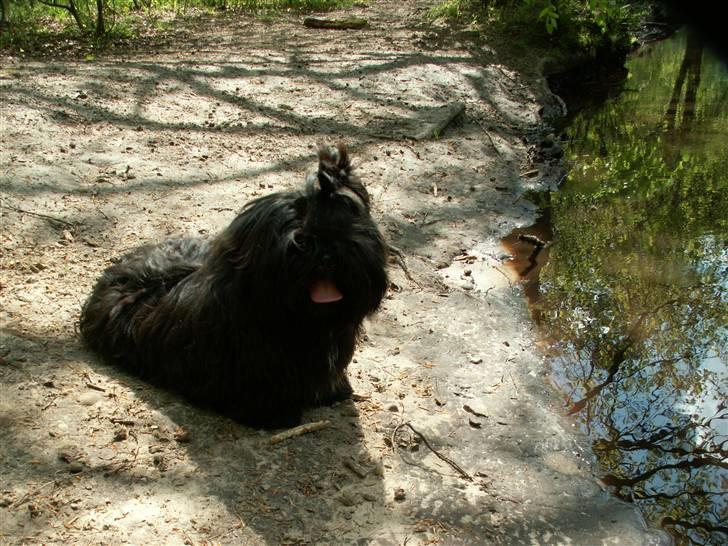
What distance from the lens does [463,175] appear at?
8.20m

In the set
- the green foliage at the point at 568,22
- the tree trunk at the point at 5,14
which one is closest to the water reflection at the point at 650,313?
the green foliage at the point at 568,22

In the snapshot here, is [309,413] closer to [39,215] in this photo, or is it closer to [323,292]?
[323,292]

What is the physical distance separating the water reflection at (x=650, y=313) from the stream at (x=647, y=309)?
0.4 inches

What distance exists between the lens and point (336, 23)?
1505cm

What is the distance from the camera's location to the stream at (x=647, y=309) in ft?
13.6

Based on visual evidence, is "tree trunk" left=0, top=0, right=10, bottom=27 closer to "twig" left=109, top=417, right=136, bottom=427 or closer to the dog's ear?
"twig" left=109, top=417, right=136, bottom=427

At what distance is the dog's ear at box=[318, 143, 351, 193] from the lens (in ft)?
11.0

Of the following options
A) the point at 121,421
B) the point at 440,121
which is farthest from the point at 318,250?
the point at 440,121

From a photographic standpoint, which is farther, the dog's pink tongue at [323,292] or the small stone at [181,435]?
the small stone at [181,435]

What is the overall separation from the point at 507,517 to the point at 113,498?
192 cm

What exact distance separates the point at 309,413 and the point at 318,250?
1284mm

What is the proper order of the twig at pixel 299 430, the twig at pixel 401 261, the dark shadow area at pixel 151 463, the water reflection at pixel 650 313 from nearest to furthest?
the dark shadow area at pixel 151 463
the twig at pixel 299 430
the water reflection at pixel 650 313
the twig at pixel 401 261

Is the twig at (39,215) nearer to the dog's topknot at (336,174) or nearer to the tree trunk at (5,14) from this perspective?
the dog's topknot at (336,174)

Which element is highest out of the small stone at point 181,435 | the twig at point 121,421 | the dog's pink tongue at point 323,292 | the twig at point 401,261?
the dog's pink tongue at point 323,292
